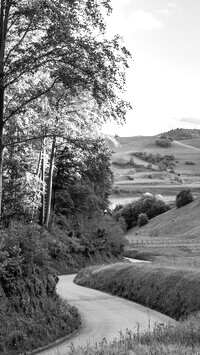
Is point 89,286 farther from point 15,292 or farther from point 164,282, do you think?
point 15,292

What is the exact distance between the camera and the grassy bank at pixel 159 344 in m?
8.83

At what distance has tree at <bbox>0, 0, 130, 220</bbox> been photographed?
1508cm

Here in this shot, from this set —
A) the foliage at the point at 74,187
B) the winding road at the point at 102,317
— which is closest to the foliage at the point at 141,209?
the foliage at the point at 74,187

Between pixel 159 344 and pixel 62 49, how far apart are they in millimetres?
9235

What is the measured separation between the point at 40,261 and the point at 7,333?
3.79 m

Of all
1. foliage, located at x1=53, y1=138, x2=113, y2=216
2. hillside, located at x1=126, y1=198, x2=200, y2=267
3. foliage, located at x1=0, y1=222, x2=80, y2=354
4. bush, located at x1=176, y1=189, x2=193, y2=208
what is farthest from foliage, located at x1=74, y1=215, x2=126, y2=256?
bush, located at x1=176, y1=189, x2=193, y2=208

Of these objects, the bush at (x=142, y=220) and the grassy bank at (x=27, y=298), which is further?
the bush at (x=142, y=220)

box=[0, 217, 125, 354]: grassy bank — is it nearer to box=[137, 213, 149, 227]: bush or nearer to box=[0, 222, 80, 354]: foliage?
box=[0, 222, 80, 354]: foliage

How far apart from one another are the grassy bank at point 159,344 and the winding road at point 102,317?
319 cm

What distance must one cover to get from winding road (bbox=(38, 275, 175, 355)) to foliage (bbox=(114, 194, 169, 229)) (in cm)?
8326

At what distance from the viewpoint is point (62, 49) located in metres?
15.6

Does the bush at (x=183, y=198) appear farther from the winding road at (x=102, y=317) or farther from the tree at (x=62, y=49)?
the tree at (x=62, y=49)

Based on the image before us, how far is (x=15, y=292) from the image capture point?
51.3ft

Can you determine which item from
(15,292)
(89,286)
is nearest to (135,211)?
(89,286)
